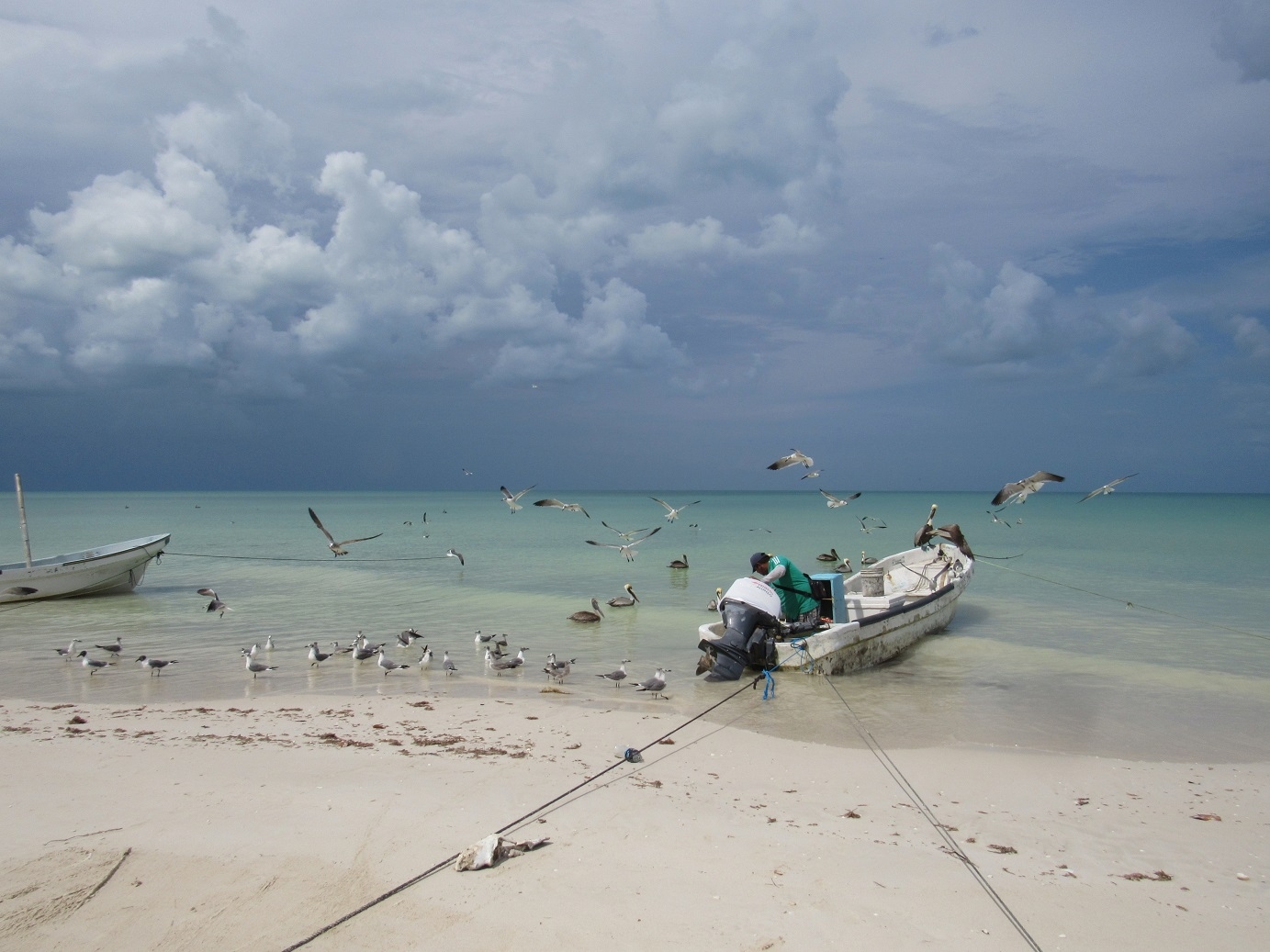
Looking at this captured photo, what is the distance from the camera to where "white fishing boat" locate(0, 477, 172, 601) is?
22.7m

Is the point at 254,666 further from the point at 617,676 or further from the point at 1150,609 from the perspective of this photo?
the point at 1150,609

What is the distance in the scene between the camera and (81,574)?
24.0m

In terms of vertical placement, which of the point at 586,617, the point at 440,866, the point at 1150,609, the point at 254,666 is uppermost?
the point at 440,866

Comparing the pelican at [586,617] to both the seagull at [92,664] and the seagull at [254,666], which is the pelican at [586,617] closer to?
the seagull at [254,666]

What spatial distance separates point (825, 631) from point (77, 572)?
2301 cm

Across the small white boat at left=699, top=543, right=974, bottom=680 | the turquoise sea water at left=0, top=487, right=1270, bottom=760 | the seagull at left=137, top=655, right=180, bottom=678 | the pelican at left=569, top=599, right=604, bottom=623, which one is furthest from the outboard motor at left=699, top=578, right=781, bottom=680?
the seagull at left=137, top=655, right=180, bottom=678

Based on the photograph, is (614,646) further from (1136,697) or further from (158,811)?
(158,811)

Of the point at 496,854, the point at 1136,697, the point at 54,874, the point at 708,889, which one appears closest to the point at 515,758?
the point at 496,854

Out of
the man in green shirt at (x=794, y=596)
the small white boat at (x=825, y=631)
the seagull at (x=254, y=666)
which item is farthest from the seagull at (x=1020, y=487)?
the seagull at (x=254, y=666)

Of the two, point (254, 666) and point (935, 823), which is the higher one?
point (254, 666)

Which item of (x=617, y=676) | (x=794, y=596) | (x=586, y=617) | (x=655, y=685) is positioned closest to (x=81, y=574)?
(x=586, y=617)

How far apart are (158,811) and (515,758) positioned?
3.54 metres

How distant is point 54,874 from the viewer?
556cm

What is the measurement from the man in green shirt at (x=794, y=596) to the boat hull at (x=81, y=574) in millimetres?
21475
